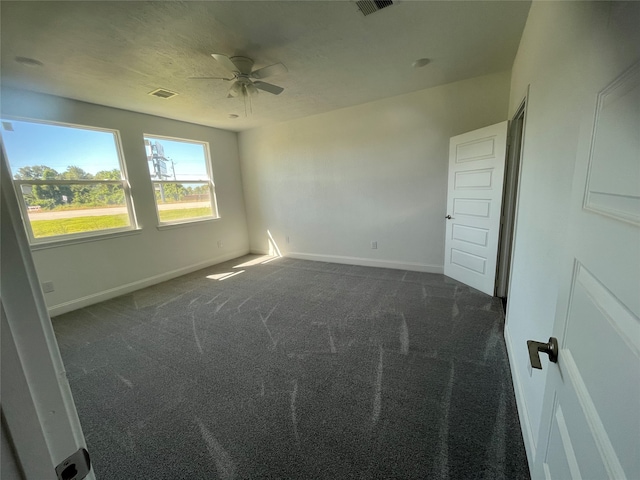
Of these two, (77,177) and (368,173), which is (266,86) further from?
(77,177)

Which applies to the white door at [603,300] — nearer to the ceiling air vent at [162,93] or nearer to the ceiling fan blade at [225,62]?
the ceiling fan blade at [225,62]

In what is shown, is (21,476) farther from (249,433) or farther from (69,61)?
(69,61)

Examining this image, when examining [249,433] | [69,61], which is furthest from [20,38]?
[249,433]

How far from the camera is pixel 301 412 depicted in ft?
5.49

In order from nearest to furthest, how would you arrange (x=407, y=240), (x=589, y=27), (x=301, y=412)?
1. (x=589, y=27)
2. (x=301, y=412)
3. (x=407, y=240)

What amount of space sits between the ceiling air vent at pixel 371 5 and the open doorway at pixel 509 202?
163cm

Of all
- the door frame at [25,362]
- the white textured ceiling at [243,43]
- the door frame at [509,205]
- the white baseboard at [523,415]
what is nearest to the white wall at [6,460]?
the door frame at [25,362]

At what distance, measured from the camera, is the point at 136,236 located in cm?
395

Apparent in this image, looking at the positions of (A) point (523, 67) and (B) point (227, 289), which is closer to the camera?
(A) point (523, 67)

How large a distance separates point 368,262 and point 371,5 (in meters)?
3.43

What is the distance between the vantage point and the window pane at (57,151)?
9.50 ft

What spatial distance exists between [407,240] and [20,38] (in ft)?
14.8

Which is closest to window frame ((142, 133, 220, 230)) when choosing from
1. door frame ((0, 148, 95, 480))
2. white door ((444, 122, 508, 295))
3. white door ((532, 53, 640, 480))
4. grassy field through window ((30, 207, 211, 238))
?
grassy field through window ((30, 207, 211, 238))

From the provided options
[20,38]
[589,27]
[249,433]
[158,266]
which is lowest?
[249,433]
